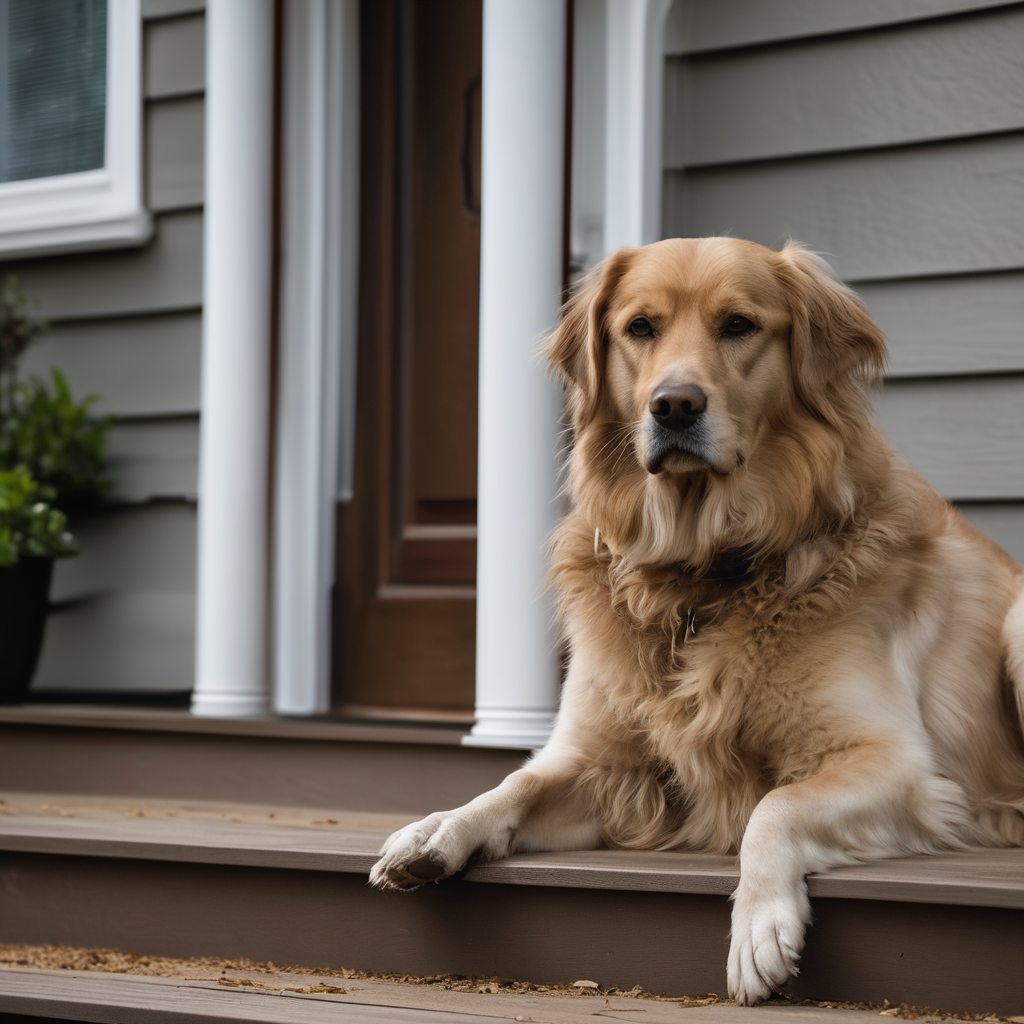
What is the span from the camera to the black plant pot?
357cm

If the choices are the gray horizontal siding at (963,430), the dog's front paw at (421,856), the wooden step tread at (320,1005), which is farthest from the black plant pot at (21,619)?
the gray horizontal siding at (963,430)

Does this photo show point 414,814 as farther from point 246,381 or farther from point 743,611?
point 246,381

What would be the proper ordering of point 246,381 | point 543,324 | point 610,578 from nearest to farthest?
point 610,578 → point 543,324 → point 246,381

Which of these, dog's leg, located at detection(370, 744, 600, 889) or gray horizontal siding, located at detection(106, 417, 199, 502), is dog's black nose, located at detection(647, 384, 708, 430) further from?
gray horizontal siding, located at detection(106, 417, 199, 502)

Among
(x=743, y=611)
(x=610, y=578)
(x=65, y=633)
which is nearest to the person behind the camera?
(x=743, y=611)

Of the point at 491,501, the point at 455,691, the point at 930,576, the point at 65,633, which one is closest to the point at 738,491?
the point at 930,576

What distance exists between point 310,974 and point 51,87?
11.8ft

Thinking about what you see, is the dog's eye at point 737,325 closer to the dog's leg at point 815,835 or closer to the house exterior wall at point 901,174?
the dog's leg at point 815,835

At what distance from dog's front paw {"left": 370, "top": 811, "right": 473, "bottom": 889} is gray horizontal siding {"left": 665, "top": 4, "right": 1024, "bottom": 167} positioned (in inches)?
85.0

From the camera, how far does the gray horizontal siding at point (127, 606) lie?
12.7 feet

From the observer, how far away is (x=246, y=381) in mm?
3414

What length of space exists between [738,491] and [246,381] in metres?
1.77

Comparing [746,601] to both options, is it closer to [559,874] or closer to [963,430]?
[559,874]

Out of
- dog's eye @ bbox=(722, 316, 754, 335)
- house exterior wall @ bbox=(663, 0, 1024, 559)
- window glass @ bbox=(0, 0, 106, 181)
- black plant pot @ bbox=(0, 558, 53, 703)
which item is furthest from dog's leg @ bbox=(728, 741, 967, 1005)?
window glass @ bbox=(0, 0, 106, 181)
